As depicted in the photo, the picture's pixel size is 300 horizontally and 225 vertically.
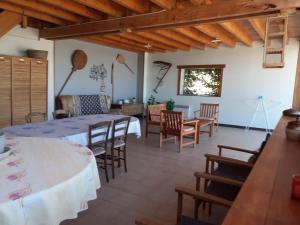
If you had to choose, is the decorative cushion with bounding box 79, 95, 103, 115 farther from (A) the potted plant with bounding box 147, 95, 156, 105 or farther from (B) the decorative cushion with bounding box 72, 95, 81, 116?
(A) the potted plant with bounding box 147, 95, 156, 105

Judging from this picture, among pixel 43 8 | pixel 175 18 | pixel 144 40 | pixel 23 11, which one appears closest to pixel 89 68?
pixel 144 40

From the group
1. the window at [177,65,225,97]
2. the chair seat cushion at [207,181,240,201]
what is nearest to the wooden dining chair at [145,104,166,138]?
the window at [177,65,225,97]

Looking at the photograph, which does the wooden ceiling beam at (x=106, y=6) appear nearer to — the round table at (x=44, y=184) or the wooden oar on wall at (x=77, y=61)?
the round table at (x=44, y=184)

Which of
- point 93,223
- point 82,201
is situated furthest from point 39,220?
point 93,223

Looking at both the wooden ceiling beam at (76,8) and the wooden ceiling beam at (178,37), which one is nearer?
the wooden ceiling beam at (76,8)

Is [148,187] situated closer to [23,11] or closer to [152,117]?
[152,117]

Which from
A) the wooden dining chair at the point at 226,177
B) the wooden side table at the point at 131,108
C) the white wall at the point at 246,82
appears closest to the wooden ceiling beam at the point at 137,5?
the wooden dining chair at the point at 226,177

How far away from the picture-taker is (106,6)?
3.90 m

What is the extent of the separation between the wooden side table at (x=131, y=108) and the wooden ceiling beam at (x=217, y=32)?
3421 mm

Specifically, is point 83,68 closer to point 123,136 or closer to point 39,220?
point 123,136

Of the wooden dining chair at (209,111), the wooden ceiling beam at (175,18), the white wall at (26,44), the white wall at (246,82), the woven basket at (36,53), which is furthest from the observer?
the white wall at (246,82)

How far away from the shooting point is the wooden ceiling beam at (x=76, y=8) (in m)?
3.70

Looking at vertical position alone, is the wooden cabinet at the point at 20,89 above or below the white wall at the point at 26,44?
below

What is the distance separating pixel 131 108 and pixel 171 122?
3.32 m
